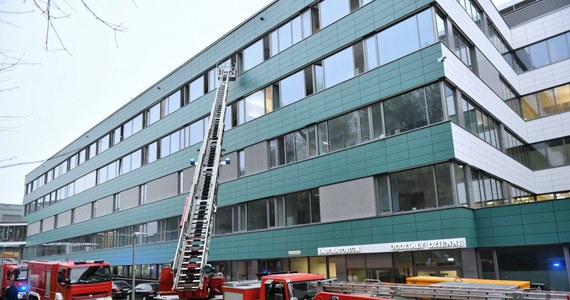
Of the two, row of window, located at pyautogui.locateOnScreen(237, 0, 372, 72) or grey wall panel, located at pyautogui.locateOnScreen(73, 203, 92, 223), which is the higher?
row of window, located at pyautogui.locateOnScreen(237, 0, 372, 72)

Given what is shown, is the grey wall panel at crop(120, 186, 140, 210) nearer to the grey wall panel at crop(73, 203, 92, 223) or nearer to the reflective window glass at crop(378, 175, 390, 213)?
the grey wall panel at crop(73, 203, 92, 223)

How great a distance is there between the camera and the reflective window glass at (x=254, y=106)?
95.9 feet

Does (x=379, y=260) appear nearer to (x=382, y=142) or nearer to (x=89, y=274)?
(x=382, y=142)

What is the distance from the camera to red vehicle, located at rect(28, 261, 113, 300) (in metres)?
20.4

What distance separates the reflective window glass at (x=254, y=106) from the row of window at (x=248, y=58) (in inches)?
90.0

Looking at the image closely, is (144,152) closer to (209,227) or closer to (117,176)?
(117,176)

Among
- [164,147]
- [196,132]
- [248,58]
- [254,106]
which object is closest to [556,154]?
[254,106]

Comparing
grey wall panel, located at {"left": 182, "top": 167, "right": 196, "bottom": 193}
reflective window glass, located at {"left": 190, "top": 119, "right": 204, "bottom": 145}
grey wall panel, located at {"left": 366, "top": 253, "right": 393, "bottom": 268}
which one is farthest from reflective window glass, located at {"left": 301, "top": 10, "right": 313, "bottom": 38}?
grey wall panel, located at {"left": 182, "top": 167, "right": 196, "bottom": 193}

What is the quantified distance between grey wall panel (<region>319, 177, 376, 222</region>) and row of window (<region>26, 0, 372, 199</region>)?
364 inches

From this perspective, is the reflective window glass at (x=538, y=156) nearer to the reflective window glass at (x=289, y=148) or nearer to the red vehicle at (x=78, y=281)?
the reflective window glass at (x=289, y=148)

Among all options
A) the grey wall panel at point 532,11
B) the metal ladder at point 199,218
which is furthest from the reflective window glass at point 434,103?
the grey wall panel at point 532,11

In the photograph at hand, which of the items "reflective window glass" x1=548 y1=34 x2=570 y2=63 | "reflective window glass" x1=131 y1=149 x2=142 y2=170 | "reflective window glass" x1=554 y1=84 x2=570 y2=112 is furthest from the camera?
"reflective window glass" x1=131 y1=149 x2=142 y2=170

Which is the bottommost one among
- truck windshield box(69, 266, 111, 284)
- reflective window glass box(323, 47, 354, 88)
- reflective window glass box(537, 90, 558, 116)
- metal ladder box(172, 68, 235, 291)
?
truck windshield box(69, 266, 111, 284)

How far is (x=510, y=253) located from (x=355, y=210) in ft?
22.5
